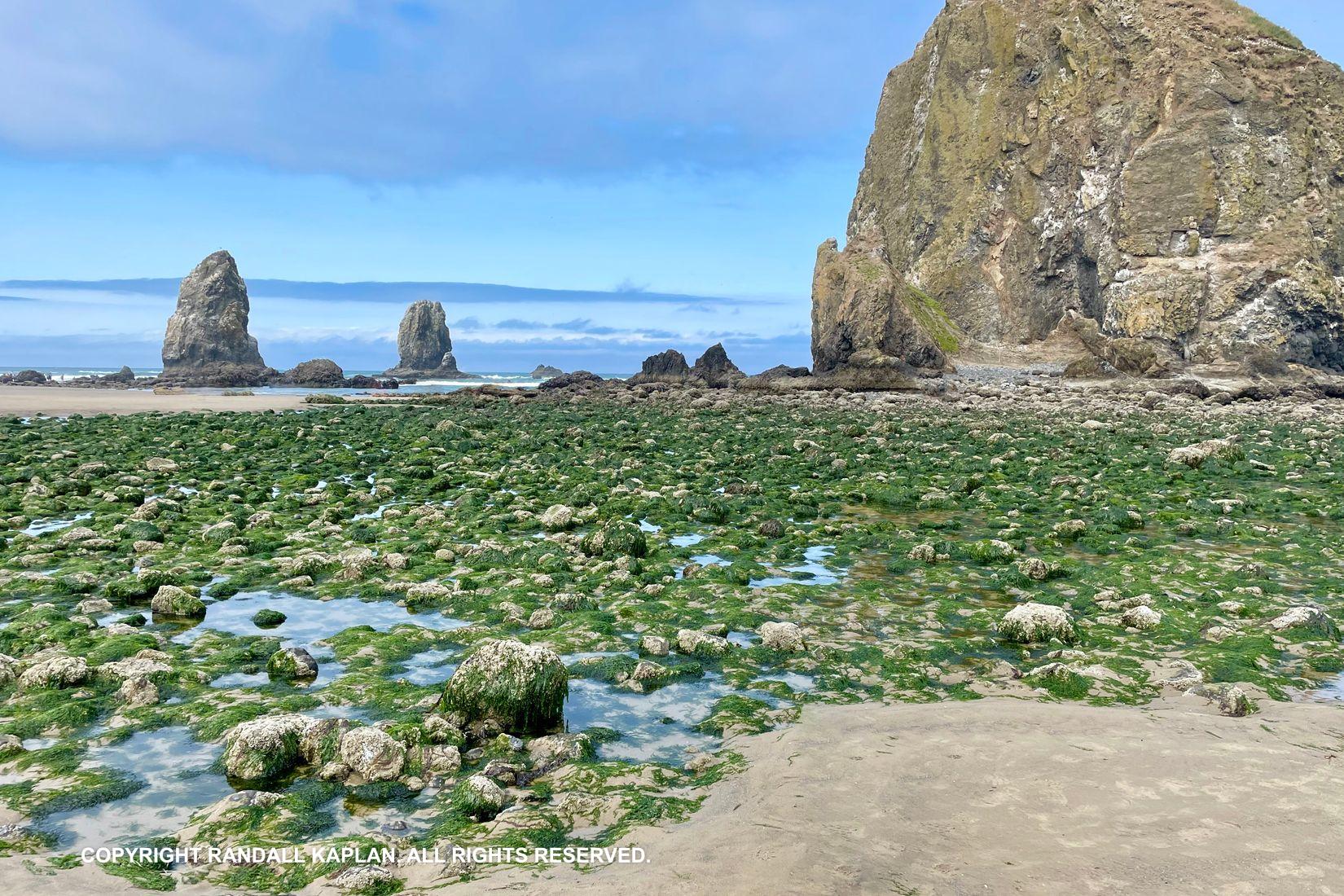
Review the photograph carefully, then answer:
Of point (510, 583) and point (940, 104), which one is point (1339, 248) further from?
point (510, 583)

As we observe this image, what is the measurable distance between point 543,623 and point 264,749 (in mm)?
3548

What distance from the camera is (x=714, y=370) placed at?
212 ft

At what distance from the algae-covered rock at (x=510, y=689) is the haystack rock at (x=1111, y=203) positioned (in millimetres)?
50102

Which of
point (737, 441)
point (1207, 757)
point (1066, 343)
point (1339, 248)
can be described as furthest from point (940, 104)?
point (1207, 757)

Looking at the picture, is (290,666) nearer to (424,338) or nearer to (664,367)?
(664,367)

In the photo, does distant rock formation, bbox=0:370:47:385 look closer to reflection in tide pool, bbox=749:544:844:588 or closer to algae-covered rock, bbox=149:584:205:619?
algae-covered rock, bbox=149:584:205:619

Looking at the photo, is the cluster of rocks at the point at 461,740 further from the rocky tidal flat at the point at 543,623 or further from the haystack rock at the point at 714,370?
the haystack rock at the point at 714,370

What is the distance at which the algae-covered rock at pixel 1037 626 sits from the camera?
340 inches

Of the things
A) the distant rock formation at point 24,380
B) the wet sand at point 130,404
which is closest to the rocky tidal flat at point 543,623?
the wet sand at point 130,404

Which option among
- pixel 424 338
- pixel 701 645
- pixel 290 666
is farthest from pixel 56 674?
pixel 424 338

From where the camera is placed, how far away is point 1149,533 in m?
13.5

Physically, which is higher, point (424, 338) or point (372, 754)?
point (424, 338)

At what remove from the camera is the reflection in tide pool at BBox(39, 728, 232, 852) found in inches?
193

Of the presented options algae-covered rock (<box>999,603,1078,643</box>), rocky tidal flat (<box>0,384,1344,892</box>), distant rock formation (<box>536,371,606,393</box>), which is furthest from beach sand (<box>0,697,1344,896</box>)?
distant rock formation (<box>536,371,606,393</box>)
